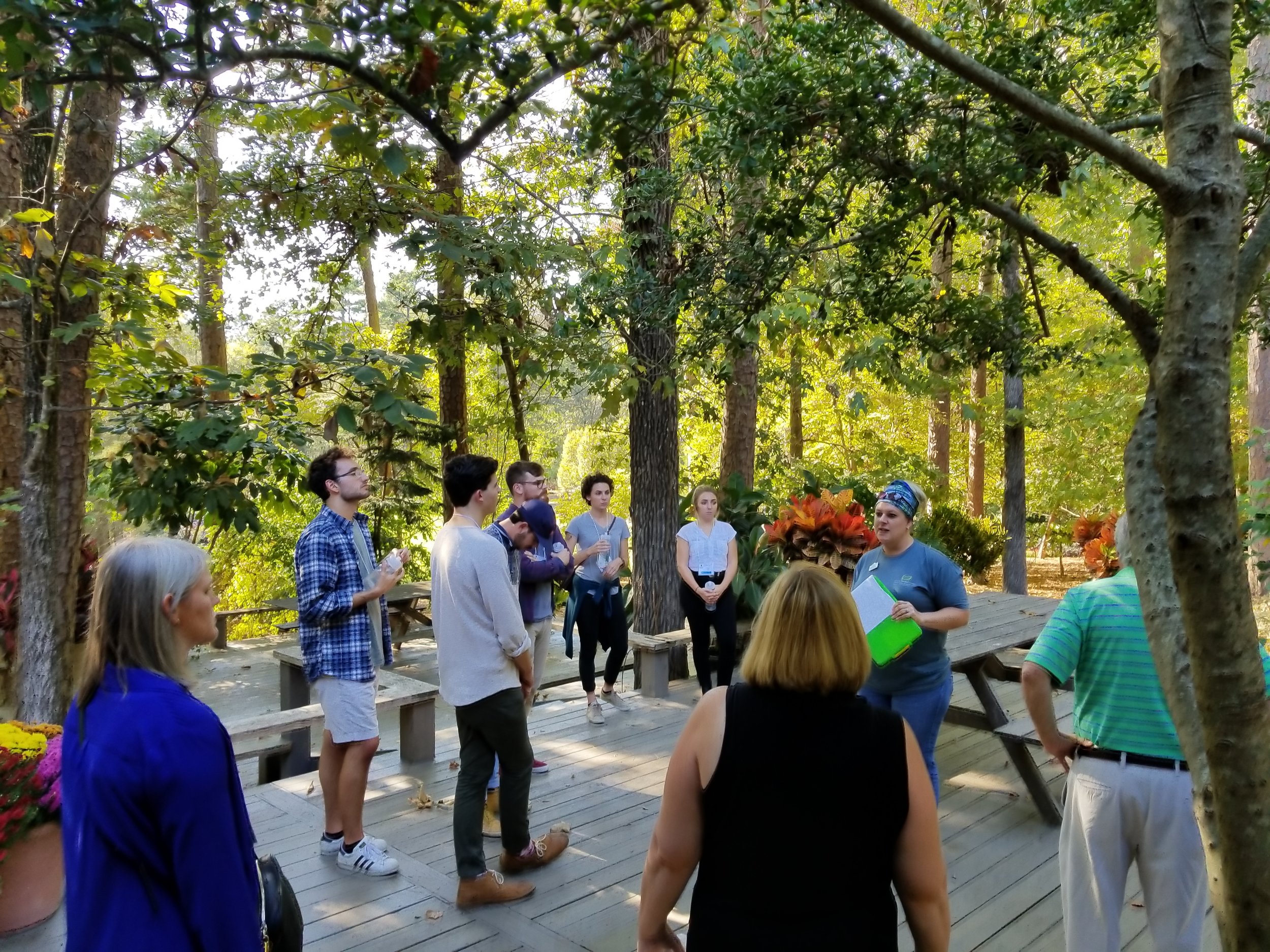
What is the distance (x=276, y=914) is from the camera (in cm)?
191

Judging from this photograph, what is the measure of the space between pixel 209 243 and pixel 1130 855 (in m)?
6.50

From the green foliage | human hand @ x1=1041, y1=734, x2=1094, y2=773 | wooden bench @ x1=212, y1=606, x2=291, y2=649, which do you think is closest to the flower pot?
human hand @ x1=1041, y1=734, x2=1094, y2=773

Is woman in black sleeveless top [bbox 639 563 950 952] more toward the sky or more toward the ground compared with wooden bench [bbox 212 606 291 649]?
more toward the sky

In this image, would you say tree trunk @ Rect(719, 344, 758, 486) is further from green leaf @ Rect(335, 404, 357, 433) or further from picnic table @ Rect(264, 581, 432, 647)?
green leaf @ Rect(335, 404, 357, 433)

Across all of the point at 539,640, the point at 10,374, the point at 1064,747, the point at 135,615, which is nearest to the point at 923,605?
the point at 1064,747

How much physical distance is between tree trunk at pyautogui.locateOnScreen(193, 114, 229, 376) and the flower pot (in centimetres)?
280

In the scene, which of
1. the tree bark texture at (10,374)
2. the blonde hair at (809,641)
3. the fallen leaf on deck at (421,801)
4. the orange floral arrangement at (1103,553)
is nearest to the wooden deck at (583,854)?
the fallen leaf on deck at (421,801)

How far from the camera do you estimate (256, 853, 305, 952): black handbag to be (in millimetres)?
1893

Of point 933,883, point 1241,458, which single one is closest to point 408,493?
point 933,883

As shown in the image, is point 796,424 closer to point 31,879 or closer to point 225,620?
point 225,620

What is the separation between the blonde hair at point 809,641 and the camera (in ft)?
5.90

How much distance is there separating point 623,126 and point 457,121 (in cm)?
207

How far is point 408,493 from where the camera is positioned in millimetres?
11195

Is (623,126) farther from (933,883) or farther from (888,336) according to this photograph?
(888,336)
